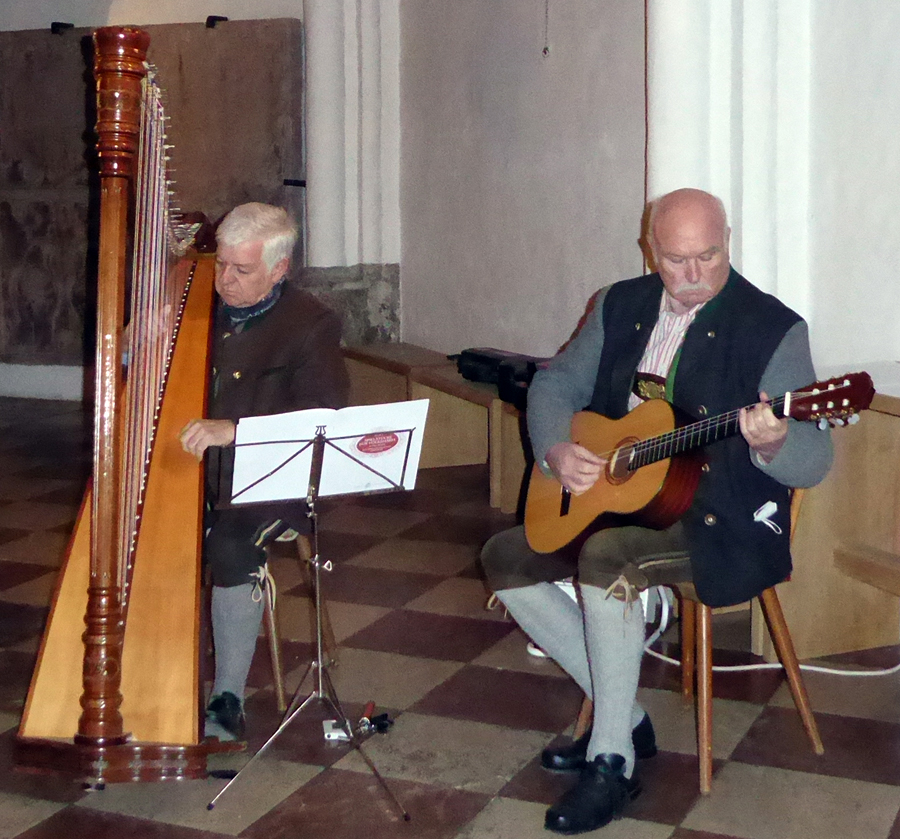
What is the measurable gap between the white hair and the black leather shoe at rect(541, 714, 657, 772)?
4.09 feet

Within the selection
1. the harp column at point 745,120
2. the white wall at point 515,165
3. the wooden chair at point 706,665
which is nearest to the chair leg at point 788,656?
the wooden chair at point 706,665

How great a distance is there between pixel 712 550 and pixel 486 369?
9.05 ft

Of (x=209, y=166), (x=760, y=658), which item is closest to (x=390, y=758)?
(x=760, y=658)

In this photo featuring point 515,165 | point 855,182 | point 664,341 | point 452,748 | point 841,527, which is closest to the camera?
point 664,341

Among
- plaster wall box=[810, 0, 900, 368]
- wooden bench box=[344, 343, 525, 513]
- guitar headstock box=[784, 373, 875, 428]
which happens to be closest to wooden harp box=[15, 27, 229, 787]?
guitar headstock box=[784, 373, 875, 428]

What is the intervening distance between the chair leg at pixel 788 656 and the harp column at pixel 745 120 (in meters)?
1.16

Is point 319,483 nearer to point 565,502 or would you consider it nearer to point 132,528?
point 132,528

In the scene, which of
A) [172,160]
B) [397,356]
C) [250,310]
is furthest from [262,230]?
[172,160]

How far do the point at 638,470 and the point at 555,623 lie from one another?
1.40 ft

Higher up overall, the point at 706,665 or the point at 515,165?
the point at 515,165

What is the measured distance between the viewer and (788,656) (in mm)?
2707

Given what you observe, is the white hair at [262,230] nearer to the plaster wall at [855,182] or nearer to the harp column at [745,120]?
the harp column at [745,120]

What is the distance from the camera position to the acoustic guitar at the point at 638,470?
228cm

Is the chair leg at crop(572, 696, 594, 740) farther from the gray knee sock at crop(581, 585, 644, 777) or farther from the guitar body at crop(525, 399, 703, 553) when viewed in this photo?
the guitar body at crop(525, 399, 703, 553)
